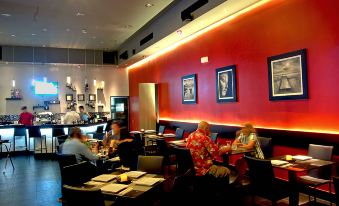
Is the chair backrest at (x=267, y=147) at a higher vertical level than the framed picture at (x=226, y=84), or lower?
lower

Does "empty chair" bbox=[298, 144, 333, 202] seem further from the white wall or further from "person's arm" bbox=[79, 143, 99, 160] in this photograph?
the white wall

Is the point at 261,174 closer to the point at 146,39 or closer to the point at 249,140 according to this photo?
the point at 249,140

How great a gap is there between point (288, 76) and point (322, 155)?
60.4 inches

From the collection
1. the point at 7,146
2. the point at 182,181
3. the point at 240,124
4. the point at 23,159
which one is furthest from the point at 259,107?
the point at 7,146

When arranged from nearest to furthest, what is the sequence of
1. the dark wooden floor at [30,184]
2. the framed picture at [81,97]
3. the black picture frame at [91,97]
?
the dark wooden floor at [30,184] → the framed picture at [81,97] → the black picture frame at [91,97]

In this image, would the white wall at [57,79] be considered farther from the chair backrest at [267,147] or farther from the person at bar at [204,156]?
the person at bar at [204,156]

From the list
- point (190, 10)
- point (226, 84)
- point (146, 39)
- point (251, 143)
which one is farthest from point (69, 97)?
point (251, 143)

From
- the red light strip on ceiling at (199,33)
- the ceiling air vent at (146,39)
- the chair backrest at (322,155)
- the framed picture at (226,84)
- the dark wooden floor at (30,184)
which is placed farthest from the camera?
the ceiling air vent at (146,39)

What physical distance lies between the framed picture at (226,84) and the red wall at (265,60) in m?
0.13

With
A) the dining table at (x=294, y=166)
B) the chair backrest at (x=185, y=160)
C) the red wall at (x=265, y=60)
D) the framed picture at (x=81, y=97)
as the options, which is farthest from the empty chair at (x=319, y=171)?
the framed picture at (x=81, y=97)

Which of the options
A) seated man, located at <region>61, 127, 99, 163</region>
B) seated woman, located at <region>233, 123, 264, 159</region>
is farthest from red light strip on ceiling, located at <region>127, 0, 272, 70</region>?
seated man, located at <region>61, 127, 99, 163</region>

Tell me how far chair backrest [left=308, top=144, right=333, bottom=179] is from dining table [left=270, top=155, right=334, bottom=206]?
0.22 m

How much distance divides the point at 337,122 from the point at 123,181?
10.9ft

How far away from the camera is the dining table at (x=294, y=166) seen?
142 inches
